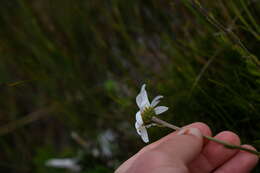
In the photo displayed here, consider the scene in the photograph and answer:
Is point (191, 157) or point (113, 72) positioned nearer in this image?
point (191, 157)

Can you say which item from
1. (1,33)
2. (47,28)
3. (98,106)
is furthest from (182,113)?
(1,33)

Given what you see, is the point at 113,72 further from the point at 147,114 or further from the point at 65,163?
the point at 147,114

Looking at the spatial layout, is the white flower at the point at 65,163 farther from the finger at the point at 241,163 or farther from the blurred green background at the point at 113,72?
the finger at the point at 241,163

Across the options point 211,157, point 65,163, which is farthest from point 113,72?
point 211,157

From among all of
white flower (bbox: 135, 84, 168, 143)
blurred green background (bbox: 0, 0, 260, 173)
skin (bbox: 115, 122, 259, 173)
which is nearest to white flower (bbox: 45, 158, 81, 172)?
blurred green background (bbox: 0, 0, 260, 173)

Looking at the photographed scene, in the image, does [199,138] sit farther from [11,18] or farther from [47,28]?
[11,18]
